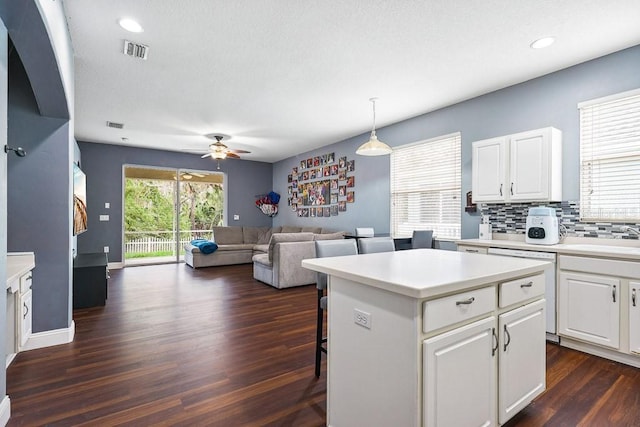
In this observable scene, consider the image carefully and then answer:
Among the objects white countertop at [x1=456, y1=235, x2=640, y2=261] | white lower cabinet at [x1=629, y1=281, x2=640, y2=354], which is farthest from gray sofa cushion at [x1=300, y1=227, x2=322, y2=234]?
white lower cabinet at [x1=629, y1=281, x2=640, y2=354]

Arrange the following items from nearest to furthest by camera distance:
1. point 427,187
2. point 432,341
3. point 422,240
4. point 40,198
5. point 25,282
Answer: point 432,341 → point 25,282 → point 40,198 → point 422,240 → point 427,187

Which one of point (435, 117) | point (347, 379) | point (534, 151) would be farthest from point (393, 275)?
point (435, 117)

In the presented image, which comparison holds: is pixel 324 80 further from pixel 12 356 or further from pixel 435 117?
pixel 12 356

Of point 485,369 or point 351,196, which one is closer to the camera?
point 485,369

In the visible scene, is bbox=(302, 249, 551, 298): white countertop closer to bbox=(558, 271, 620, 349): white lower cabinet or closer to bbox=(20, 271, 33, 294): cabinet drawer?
bbox=(558, 271, 620, 349): white lower cabinet

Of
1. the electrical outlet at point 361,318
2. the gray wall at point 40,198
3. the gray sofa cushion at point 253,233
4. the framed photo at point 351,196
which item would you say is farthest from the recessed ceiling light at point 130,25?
the gray sofa cushion at point 253,233

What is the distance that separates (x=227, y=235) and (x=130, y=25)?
17.8ft

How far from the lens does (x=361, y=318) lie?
1478 millimetres

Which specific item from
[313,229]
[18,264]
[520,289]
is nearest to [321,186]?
[313,229]

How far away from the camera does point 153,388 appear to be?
211 centimetres

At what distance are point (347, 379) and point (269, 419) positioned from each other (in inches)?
23.4

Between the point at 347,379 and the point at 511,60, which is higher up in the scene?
the point at 511,60

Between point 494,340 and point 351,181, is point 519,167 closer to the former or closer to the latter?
point 494,340

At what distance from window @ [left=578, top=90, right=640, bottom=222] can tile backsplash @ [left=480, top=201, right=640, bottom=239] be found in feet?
0.22
